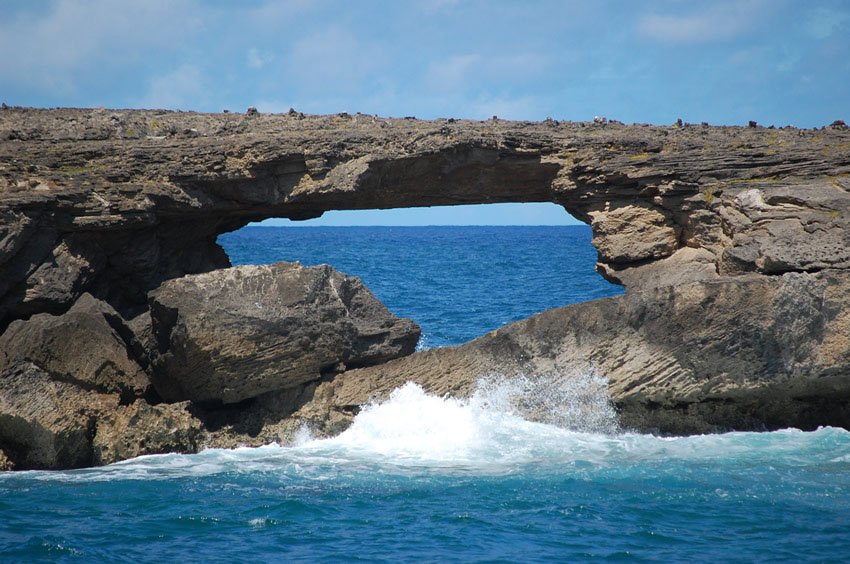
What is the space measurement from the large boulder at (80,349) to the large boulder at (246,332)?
25.3 inches

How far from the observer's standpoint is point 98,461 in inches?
649

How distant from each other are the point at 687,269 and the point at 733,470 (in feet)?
14.6

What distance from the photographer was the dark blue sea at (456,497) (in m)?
11.9

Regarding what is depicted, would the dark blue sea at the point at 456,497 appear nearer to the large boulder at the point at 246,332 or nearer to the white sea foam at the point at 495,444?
the white sea foam at the point at 495,444

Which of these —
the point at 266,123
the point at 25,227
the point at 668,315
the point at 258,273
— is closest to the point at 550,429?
the point at 668,315

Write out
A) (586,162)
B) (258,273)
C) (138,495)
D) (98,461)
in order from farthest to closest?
(586,162) → (258,273) → (98,461) → (138,495)

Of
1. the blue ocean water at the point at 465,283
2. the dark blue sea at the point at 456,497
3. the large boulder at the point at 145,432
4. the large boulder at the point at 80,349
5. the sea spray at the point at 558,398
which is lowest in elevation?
the dark blue sea at the point at 456,497

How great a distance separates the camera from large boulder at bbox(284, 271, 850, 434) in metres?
16.6

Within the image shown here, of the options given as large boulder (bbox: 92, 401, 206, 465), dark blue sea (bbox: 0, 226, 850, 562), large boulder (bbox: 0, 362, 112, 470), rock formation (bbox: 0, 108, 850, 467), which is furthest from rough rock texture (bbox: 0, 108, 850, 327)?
dark blue sea (bbox: 0, 226, 850, 562)

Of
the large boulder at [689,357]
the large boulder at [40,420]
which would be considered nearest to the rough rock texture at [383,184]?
the large boulder at [689,357]

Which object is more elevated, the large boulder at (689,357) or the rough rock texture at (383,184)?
the rough rock texture at (383,184)

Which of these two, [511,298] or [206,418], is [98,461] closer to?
[206,418]

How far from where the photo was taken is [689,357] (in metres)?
16.8

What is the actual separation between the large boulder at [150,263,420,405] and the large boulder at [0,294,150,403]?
0.64 meters
